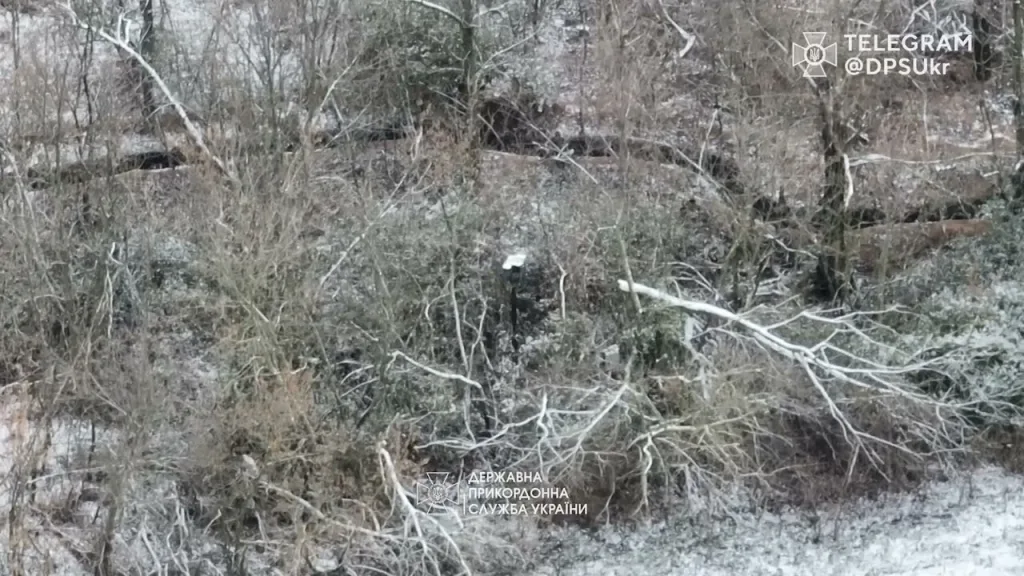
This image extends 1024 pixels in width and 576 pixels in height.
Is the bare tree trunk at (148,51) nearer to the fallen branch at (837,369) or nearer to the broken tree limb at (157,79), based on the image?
the broken tree limb at (157,79)

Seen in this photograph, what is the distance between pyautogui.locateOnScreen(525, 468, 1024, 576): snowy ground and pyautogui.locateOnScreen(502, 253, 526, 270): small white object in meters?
2.43

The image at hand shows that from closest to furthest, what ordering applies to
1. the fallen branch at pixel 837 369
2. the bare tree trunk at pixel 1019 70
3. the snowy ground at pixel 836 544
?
1. the snowy ground at pixel 836 544
2. the fallen branch at pixel 837 369
3. the bare tree trunk at pixel 1019 70

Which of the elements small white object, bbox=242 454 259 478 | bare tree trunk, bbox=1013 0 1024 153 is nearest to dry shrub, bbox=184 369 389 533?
small white object, bbox=242 454 259 478

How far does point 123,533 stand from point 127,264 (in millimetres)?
2467

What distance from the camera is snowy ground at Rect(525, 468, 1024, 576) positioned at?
30.9 feet

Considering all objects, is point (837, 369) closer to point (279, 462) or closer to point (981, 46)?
point (279, 462)

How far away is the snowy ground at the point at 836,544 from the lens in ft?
30.9

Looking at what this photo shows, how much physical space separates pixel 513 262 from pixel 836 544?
3541 mm

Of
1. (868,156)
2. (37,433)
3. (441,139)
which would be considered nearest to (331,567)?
(37,433)

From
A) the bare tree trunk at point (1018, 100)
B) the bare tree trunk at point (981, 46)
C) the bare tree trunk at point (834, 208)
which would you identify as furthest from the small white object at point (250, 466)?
the bare tree trunk at point (981, 46)

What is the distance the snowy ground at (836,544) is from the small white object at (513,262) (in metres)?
2.43

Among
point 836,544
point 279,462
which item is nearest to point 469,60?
point 279,462

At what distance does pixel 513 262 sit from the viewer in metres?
10.8

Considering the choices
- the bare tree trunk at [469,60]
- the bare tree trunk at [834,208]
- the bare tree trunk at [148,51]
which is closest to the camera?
the bare tree trunk at [834,208]
